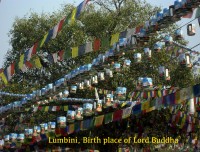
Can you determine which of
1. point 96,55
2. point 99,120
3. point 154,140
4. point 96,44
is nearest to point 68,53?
point 96,44

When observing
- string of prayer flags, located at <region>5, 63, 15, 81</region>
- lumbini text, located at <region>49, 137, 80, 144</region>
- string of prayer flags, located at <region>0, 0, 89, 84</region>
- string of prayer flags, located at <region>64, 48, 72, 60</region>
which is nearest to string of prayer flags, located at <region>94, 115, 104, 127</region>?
string of prayer flags, located at <region>0, 0, 89, 84</region>

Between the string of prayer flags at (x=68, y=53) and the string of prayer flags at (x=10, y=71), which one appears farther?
the string of prayer flags at (x=10, y=71)

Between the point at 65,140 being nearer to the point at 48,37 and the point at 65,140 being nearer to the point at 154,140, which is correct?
the point at 154,140

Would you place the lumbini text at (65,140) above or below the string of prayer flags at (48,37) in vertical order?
below

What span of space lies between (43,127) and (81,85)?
3486 millimetres

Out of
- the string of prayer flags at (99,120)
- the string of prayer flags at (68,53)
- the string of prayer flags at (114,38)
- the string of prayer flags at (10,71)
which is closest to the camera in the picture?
the string of prayer flags at (114,38)

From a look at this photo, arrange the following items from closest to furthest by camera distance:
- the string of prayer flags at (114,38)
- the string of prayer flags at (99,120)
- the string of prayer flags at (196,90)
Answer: the string of prayer flags at (196,90)
the string of prayer flags at (114,38)
the string of prayer flags at (99,120)

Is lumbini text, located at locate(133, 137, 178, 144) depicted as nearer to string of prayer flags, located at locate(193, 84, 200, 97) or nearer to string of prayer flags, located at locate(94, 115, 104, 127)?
string of prayer flags, located at locate(94, 115, 104, 127)

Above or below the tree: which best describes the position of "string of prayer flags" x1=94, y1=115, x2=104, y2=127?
below

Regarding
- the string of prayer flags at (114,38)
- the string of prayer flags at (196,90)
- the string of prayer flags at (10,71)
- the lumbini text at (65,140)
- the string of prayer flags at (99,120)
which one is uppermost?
the string of prayer flags at (114,38)

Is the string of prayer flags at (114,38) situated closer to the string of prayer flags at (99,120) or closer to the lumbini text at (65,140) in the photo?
the string of prayer flags at (99,120)

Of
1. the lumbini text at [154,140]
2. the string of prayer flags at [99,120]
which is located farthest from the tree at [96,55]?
the string of prayer flags at [99,120]

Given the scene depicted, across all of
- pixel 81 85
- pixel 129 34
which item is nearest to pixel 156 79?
pixel 81 85

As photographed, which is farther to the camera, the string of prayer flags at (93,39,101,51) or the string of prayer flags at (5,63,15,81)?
the string of prayer flags at (5,63,15,81)
